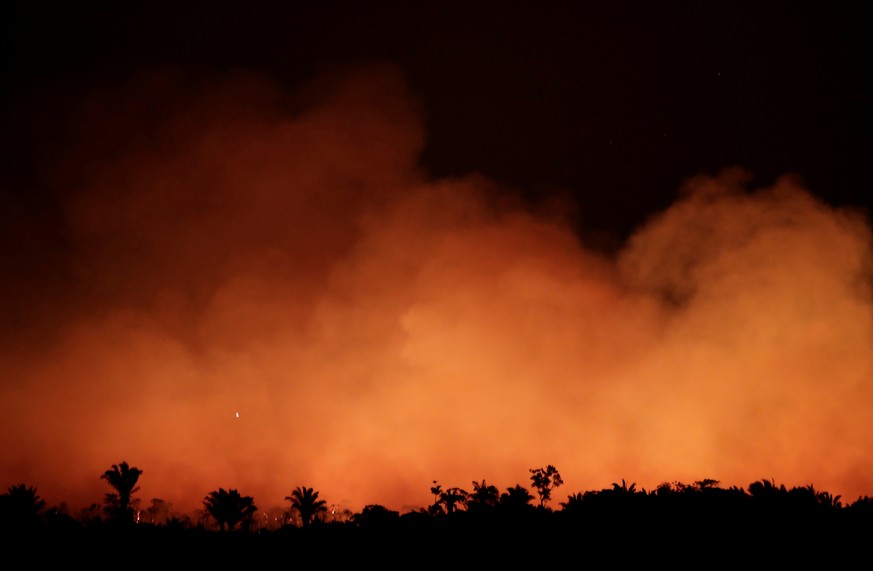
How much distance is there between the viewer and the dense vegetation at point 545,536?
2109 cm

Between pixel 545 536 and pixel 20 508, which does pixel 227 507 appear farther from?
pixel 545 536

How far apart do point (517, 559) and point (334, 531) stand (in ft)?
23.8

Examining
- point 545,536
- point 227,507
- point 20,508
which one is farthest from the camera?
point 227,507

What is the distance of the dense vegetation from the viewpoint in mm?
21094

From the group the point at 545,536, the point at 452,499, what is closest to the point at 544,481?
the point at 452,499

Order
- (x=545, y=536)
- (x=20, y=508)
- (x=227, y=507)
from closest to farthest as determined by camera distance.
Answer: (x=545, y=536)
(x=20, y=508)
(x=227, y=507)

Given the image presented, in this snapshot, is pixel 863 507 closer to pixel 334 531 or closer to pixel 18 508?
pixel 334 531

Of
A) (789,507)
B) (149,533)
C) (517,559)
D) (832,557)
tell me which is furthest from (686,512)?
A: (149,533)

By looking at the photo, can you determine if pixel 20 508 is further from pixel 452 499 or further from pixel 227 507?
pixel 452 499

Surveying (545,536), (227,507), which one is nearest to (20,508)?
(227,507)

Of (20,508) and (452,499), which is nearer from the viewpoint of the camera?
(20,508)

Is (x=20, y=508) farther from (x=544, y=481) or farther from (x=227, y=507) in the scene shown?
(x=544, y=481)

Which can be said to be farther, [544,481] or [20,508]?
[544,481]

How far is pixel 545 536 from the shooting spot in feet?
76.8
